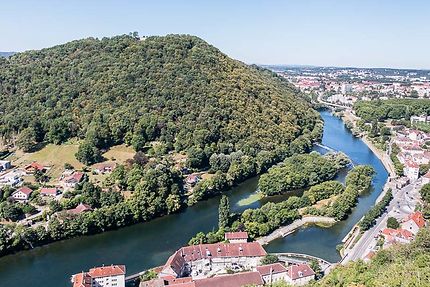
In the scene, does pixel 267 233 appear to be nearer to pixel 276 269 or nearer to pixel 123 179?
pixel 276 269

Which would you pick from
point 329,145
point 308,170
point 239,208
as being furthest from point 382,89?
point 239,208

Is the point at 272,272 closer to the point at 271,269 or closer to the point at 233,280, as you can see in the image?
the point at 271,269

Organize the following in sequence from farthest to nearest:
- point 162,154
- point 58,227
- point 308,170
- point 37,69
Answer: point 37,69
point 162,154
point 308,170
point 58,227

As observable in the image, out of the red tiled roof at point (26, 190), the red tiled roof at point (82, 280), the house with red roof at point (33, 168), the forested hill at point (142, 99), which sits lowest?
the red tiled roof at point (82, 280)

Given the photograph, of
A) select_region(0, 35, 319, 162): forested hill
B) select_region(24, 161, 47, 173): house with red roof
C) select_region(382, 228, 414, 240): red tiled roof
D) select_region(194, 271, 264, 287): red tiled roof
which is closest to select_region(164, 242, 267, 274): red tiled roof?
select_region(194, 271, 264, 287): red tiled roof

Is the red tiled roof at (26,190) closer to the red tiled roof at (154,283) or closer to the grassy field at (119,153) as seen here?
the grassy field at (119,153)

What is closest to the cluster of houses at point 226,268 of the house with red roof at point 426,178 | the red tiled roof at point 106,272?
the red tiled roof at point 106,272
